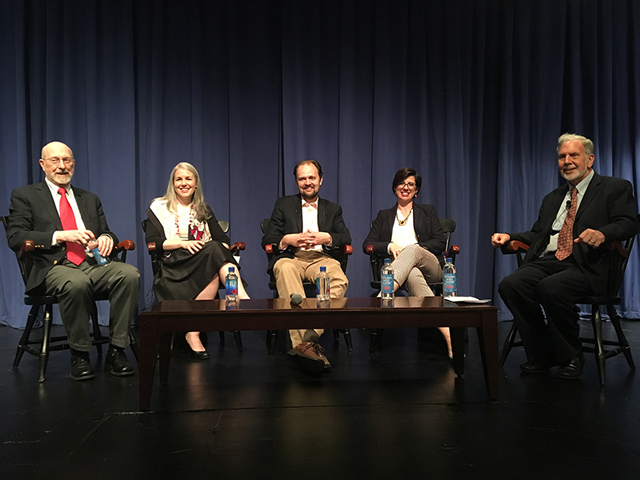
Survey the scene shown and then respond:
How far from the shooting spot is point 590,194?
2.96 metres

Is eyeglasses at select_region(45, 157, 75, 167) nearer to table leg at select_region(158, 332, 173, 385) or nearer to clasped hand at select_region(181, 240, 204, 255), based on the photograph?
clasped hand at select_region(181, 240, 204, 255)

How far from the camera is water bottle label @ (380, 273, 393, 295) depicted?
2.59m

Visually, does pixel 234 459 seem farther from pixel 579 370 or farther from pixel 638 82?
pixel 638 82

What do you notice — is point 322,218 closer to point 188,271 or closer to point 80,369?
point 188,271

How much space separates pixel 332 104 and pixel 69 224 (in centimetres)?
252

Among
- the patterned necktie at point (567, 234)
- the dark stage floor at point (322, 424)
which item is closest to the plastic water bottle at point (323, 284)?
the dark stage floor at point (322, 424)

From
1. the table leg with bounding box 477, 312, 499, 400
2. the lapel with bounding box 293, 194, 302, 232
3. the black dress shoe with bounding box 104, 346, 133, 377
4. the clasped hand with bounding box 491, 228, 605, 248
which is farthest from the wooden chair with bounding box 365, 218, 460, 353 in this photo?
the black dress shoe with bounding box 104, 346, 133, 377

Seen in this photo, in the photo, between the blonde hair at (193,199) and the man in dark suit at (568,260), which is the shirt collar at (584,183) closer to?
the man in dark suit at (568,260)

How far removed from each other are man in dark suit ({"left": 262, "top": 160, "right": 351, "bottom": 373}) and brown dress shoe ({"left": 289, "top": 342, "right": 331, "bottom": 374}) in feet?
1.50

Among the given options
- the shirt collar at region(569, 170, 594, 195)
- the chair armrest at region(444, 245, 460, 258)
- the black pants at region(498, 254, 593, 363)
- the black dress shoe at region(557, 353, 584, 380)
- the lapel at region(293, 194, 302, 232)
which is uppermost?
the shirt collar at region(569, 170, 594, 195)

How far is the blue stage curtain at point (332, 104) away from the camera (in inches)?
171

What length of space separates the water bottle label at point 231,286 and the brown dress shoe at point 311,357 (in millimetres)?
507

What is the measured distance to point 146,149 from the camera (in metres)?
4.47

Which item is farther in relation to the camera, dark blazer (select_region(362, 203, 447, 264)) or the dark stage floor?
dark blazer (select_region(362, 203, 447, 264))
